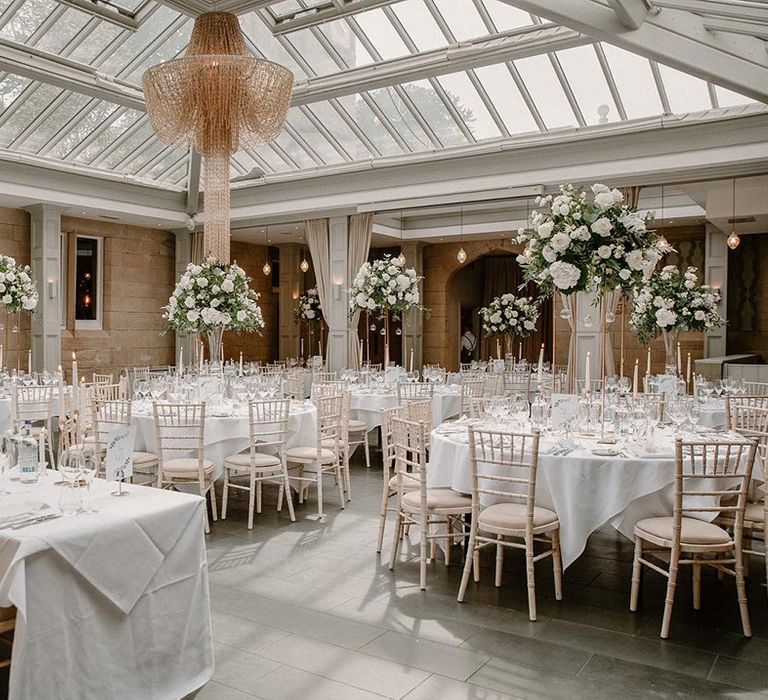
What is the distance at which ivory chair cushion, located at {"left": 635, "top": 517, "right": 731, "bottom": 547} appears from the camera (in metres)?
3.93

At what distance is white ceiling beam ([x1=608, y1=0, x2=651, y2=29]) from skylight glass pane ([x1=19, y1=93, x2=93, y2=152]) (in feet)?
27.1

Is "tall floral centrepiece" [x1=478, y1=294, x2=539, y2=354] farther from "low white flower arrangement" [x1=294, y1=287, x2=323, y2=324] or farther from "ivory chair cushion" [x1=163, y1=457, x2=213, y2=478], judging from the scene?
"ivory chair cushion" [x1=163, y1=457, x2=213, y2=478]

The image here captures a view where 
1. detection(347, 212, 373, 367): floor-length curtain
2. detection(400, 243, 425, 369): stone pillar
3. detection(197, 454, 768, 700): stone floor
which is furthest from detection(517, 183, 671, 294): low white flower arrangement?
detection(400, 243, 425, 369): stone pillar

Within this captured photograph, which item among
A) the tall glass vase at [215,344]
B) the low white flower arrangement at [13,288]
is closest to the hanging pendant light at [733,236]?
the tall glass vase at [215,344]

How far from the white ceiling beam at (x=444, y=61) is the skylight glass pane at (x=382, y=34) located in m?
0.14

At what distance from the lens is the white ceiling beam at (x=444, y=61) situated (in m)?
8.50

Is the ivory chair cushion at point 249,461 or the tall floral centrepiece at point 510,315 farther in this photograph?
the tall floral centrepiece at point 510,315

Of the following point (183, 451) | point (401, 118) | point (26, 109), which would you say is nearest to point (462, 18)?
point (401, 118)

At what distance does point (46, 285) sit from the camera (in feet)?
43.0

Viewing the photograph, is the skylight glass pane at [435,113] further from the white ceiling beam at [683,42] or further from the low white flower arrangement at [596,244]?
the low white flower arrangement at [596,244]

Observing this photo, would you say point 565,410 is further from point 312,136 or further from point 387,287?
point 312,136

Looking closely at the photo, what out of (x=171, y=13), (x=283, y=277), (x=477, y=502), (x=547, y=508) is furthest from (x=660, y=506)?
(x=283, y=277)

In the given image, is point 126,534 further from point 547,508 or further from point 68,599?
point 547,508

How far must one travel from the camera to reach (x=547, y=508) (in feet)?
14.9
